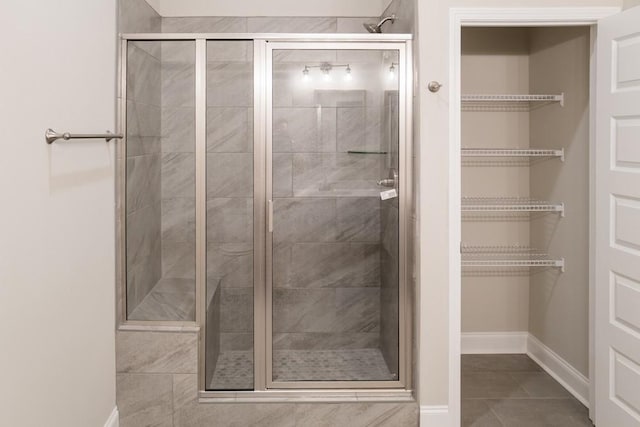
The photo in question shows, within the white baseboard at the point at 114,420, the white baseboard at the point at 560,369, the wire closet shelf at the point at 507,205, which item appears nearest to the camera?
the white baseboard at the point at 114,420

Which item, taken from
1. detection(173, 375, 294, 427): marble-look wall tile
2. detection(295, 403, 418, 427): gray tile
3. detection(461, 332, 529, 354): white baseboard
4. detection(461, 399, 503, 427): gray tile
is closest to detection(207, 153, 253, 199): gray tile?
detection(173, 375, 294, 427): marble-look wall tile

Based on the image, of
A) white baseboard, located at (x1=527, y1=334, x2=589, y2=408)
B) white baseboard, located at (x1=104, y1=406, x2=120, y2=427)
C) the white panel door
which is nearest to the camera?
the white panel door

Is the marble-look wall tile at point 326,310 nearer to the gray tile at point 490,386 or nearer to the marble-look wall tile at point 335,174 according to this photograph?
the marble-look wall tile at point 335,174

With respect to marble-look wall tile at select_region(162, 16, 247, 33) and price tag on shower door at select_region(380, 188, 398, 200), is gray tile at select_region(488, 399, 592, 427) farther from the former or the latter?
marble-look wall tile at select_region(162, 16, 247, 33)

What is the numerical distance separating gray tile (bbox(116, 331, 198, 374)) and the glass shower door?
16.1 inches

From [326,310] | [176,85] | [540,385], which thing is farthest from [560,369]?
[176,85]

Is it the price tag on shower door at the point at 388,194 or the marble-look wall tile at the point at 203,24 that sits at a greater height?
the marble-look wall tile at the point at 203,24

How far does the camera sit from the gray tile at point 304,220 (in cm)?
350

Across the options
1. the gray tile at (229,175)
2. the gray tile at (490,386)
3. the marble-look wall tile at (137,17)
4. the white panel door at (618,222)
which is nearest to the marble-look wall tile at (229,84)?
the gray tile at (229,175)

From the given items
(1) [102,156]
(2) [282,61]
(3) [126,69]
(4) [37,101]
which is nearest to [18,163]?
(4) [37,101]

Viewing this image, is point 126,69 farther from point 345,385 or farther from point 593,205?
point 593,205

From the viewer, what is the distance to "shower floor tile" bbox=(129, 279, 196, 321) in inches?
138

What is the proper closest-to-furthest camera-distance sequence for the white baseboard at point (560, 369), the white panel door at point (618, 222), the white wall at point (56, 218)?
the white wall at point (56, 218) → the white panel door at point (618, 222) → the white baseboard at point (560, 369)

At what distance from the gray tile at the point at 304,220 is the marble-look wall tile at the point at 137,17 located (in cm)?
120
